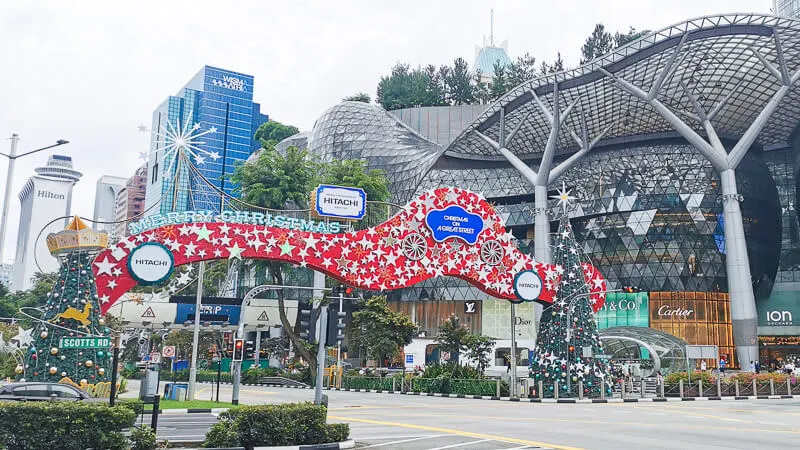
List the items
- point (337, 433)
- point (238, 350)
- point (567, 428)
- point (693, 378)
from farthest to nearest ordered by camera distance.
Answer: point (693, 378) < point (238, 350) < point (567, 428) < point (337, 433)

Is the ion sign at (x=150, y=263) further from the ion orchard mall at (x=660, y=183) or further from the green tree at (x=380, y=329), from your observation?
the ion orchard mall at (x=660, y=183)

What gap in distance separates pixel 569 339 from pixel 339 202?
15971mm

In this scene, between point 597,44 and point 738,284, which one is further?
point 597,44

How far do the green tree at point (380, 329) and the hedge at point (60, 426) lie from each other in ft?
123

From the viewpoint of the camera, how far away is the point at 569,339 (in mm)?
37094

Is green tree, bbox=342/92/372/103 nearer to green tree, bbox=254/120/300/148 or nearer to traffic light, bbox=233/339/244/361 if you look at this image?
green tree, bbox=254/120/300/148

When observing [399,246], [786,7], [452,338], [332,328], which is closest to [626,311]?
[452,338]

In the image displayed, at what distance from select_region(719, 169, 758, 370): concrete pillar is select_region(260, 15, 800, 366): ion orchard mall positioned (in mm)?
100

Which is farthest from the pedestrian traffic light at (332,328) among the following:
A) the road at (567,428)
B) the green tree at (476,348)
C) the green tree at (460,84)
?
the green tree at (460,84)

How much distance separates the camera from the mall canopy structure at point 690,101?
179 ft

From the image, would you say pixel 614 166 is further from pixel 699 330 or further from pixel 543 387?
pixel 543 387

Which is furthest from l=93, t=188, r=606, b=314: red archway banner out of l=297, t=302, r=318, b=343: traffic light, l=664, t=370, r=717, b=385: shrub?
l=297, t=302, r=318, b=343: traffic light

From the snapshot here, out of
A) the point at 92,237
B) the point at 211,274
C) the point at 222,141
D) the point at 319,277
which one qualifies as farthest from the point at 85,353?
the point at 222,141

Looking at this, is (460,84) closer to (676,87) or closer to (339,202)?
(676,87)
